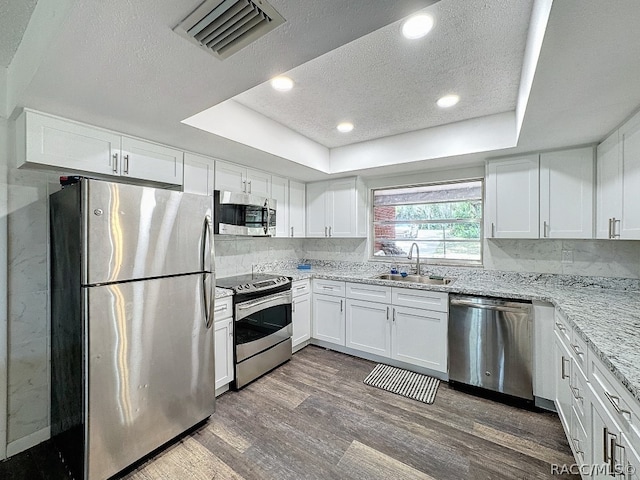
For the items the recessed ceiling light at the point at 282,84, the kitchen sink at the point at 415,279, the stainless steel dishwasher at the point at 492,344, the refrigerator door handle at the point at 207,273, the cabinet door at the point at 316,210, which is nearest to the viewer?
the recessed ceiling light at the point at 282,84

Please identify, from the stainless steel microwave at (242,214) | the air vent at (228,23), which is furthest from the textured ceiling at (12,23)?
the stainless steel microwave at (242,214)

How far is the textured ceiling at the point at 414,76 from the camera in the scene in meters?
1.51

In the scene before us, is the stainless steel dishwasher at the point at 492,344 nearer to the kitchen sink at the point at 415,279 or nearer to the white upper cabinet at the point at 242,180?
the kitchen sink at the point at 415,279

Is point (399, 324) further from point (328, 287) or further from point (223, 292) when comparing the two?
point (223, 292)

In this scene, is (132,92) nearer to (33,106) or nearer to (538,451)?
(33,106)

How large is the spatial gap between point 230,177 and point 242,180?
169 millimetres

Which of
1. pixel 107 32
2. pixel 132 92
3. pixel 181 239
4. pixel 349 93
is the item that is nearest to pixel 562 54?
pixel 349 93

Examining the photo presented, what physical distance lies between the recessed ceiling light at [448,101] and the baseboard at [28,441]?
3.90 m

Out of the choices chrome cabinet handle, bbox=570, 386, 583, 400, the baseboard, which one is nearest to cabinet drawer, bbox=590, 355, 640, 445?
chrome cabinet handle, bbox=570, 386, 583, 400

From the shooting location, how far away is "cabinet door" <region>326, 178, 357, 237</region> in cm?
385

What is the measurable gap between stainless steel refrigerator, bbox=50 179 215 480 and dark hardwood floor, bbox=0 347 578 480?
→ 8.8 inches

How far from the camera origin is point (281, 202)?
376cm

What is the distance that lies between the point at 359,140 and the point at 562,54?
7.29ft

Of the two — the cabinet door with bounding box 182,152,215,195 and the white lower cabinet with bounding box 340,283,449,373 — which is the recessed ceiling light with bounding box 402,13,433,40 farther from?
the white lower cabinet with bounding box 340,283,449,373
